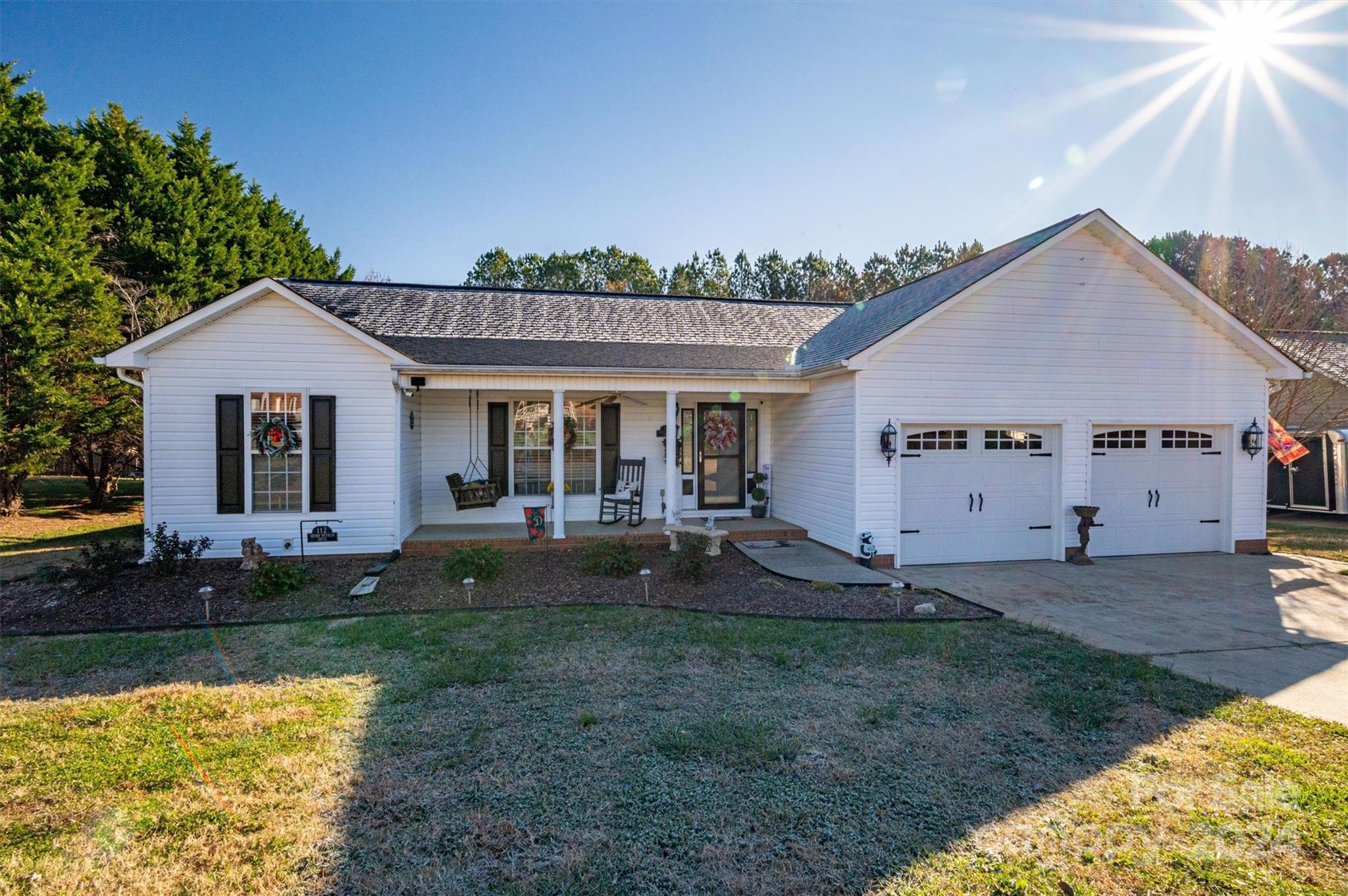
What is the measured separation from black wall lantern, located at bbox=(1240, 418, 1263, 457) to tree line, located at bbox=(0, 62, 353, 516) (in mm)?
21125

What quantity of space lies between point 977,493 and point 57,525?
1802 centimetres

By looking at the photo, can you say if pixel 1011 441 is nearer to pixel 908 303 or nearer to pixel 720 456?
pixel 908 303

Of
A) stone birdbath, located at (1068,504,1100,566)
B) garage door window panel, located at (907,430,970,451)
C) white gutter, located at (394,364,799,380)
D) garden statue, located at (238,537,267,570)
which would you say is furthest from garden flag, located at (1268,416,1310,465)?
garden statue, located at (238,537,267,570)

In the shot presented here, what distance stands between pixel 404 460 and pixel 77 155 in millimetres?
13635

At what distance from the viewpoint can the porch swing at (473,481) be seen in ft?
33.8

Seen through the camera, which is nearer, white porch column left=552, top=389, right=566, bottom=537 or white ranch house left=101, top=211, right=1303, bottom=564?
white ranch house left=101, top=211, right=1303, bottom=564

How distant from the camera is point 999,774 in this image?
3.39 m

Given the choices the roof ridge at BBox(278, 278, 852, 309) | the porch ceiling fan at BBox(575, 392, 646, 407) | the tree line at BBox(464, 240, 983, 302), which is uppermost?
the tree line at BBox(464, 240, 983, 302)

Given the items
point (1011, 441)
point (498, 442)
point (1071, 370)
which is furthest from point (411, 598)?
point (1071, 370)

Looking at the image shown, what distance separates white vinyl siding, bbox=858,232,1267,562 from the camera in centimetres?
873

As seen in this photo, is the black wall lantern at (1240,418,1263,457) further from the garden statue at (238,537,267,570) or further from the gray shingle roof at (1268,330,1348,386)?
the garden statue at (238,537,267,570)

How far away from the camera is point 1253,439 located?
32.0 feet

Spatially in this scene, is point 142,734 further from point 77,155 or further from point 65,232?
point 77,155

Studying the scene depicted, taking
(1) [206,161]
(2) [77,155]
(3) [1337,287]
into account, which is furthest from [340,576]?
(3) [1337,287]
